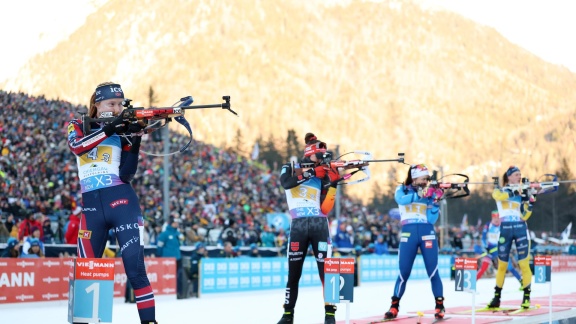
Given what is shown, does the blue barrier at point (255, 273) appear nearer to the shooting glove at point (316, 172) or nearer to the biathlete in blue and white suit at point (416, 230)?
the biathlete in blue and white suit at point (416, 230)

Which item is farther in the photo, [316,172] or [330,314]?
[316,172]

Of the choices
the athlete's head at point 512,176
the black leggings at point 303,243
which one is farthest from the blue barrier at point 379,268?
the black leggings at point 303,243

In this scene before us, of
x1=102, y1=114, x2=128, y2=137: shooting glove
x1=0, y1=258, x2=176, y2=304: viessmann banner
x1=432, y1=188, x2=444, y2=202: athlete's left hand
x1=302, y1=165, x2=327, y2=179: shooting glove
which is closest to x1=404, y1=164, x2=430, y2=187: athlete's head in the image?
x1=432, y1=188, x2=444, y2=202: athlete's left hand

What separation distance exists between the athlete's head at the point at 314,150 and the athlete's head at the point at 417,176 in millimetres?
2241

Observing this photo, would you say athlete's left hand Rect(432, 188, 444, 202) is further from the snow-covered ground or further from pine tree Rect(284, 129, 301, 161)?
pine tree Rect(284, 129, 301, 161)

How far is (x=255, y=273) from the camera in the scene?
23.6 metres

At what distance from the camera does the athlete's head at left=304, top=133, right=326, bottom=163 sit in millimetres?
11375

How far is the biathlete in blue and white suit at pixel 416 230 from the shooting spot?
13289 mm

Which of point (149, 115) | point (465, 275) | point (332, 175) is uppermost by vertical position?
point (149, 115)

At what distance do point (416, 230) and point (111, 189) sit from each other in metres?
6.36

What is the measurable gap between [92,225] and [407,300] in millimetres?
12370

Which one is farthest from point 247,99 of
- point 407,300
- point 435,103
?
point 407,300

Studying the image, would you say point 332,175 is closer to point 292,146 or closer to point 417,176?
→ point 417,176

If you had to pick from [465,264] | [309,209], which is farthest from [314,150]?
[465,264]
